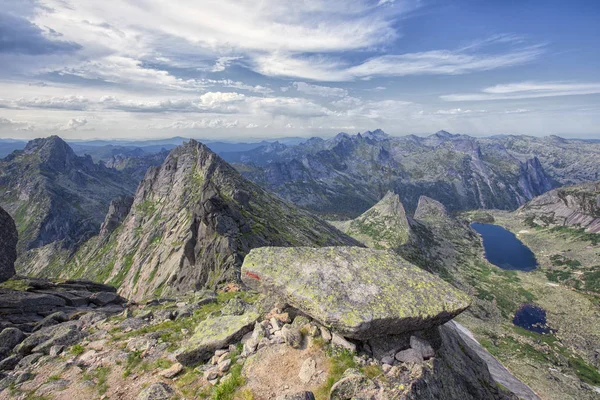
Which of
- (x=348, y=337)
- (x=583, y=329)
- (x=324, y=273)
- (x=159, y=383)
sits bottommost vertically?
(x=583, y=329)

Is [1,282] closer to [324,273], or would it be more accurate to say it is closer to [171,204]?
[324,273]

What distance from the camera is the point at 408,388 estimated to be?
12336 mm

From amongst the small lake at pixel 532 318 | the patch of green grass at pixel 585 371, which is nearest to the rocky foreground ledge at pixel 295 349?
the patch of green grass at pixel 585 371

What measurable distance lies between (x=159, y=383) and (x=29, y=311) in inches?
1079

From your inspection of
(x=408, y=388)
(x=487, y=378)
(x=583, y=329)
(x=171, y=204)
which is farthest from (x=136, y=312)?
(x=583, y=329)

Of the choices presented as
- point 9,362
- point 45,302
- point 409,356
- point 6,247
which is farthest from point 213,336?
point 6,247

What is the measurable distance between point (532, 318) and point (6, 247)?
674 feet

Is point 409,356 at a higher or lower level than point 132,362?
higher

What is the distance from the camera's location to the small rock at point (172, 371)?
51.4 feet

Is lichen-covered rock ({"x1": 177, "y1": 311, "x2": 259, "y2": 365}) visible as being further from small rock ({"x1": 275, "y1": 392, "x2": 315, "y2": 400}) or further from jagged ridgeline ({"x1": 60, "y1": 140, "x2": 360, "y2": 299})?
jagged ridgeline ({"x1": 60, "y1": 140, "x2": 360, "y2": 299})

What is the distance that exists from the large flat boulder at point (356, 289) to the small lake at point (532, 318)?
166 metres

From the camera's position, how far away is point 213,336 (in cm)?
1705

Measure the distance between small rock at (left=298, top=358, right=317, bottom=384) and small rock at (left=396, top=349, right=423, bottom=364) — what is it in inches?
173

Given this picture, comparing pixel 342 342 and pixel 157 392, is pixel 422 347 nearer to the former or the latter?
pixel 342 342
